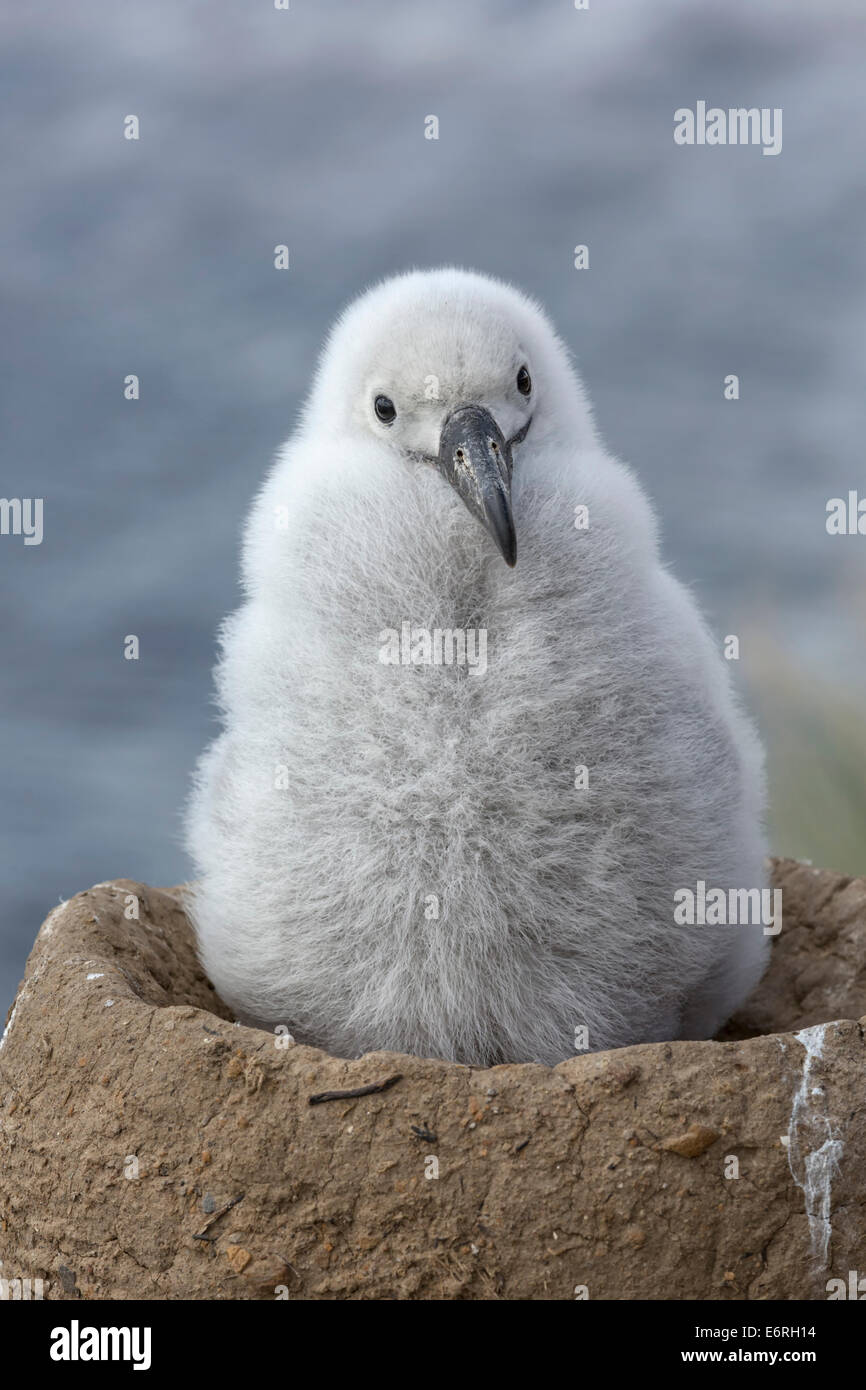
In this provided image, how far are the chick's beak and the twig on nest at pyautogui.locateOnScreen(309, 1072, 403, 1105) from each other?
94 centimetres

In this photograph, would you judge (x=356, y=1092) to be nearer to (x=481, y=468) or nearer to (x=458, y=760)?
(x=458, y=760)

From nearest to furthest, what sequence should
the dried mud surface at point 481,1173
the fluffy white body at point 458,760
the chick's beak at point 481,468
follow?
the dried mud surface at point 481,1173 < the chick's beak at point 481,468 < the fluffy white body at point 458,760

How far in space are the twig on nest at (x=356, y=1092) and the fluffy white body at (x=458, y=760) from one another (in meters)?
0.34

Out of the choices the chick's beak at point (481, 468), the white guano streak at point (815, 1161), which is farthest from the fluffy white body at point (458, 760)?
the white guano streak at point (815, 1161)

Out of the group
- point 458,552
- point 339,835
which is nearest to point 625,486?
point 458,552

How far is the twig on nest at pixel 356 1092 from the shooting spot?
250cm

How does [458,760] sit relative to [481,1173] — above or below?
above

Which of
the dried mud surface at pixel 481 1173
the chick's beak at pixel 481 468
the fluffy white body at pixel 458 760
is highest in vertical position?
the chick's beak at pixel 481 468

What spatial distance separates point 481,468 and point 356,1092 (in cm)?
115

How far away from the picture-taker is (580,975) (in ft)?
9.43

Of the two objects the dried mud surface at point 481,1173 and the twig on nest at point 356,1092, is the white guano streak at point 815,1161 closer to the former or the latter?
the dried mud surface at point 481,1173

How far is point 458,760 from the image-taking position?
2.74m

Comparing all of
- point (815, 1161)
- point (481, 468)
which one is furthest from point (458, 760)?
point (815, 1161)
